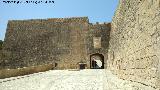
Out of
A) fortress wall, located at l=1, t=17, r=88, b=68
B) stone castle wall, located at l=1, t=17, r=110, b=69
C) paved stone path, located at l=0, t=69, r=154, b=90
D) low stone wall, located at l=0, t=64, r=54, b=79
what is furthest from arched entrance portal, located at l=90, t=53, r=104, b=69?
paved stone path, located at l=0, t=69, r=154, b=90

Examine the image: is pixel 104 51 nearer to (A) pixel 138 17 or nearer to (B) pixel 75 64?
(B) pixel 75 64

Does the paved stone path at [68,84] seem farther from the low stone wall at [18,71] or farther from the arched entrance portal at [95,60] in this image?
the arched entrance portal at [95,60]

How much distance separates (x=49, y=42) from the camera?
27531 mm

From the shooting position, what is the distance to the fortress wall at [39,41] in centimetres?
2664

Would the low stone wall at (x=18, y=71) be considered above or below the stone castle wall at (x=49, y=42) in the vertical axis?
below

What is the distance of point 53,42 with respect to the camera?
27359 mm

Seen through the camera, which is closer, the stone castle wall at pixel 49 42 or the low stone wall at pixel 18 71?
the low stone wall at pixel 18 71

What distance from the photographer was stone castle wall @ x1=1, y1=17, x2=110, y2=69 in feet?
86.2

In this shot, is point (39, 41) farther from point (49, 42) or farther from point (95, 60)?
point (95, 60)

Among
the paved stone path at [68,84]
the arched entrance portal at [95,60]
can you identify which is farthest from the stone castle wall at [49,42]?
the paved stone path at [68,84]

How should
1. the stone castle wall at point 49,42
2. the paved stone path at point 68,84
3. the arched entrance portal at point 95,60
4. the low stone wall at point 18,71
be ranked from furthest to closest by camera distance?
the arched entrance portal at point 95,60
the stone castle wall at point 49,42
the low stone wall at point 18,71
the paved stone path at point 68,84

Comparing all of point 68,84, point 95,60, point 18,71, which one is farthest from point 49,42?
point 68,84

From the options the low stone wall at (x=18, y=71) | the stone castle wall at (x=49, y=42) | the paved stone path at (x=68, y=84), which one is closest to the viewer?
the paved stone path at (x=68, y=84)

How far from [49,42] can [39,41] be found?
125 cm
